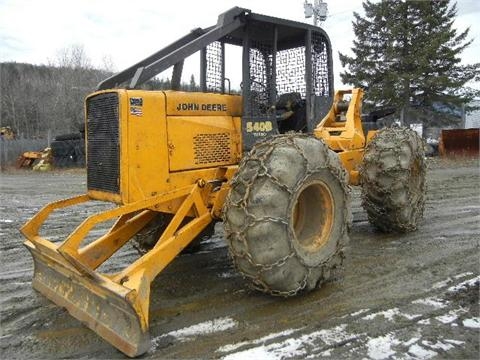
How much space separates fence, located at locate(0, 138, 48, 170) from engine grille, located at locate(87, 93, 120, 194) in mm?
24524

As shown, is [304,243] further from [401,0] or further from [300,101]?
[401,0]

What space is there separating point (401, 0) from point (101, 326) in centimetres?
2524

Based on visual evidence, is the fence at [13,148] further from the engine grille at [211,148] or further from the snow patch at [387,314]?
the snow patch at [387,314]

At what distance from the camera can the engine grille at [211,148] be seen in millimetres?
4831

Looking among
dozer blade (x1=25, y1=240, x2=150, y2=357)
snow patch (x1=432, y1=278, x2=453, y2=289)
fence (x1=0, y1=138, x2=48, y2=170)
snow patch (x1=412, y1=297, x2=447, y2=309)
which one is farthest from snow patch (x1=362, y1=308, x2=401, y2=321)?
fence (x1=0, y1=138, x2=48, y2=170)

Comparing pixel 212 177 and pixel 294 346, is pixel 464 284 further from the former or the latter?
pixel 212 177

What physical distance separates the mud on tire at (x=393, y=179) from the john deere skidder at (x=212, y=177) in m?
0.97

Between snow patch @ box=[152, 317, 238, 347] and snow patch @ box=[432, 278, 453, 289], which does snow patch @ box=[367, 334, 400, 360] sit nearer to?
snow patch @ box=[152, 317, 238, 347]

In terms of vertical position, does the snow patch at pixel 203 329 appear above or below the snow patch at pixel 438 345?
below

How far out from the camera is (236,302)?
4477mm

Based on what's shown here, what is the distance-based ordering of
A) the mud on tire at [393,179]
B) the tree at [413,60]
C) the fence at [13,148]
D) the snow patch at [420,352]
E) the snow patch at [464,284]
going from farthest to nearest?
1. the fence at [13,148]
2. the tree at [413,60]
3. the mud on tire at [393,179]
4. the snow patch at [464,284]
5. the snow patch at [420,352]

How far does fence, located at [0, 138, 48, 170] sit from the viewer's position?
27.5m

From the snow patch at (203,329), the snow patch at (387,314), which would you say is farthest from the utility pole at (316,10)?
the snow patch at (203,329)

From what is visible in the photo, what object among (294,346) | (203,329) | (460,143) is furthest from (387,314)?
(460,143)
